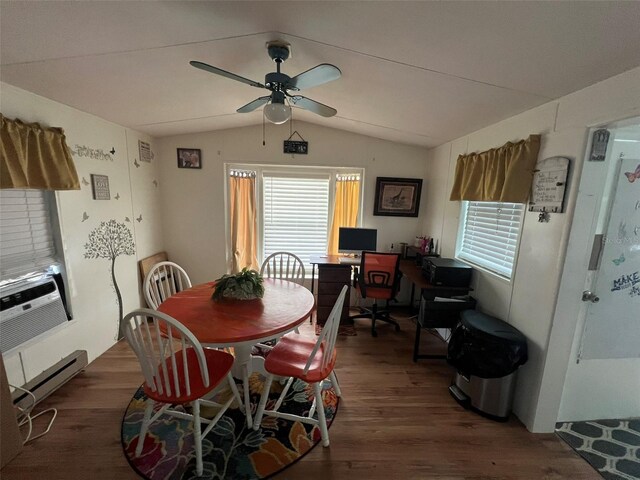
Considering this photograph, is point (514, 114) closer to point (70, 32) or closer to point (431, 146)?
point (431, 146)

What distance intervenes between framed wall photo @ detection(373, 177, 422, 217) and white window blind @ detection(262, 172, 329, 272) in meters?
0.73

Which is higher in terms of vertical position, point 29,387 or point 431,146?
point 431,146

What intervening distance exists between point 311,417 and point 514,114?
107 inches

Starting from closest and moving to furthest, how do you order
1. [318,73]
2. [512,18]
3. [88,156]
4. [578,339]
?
[512,18]
[318,73]
[578,339]
[88,156]

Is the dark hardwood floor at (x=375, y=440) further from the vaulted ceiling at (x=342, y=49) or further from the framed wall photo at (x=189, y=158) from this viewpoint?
the framed wall photo at (x=189, y=158)

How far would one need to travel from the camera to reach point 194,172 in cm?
346

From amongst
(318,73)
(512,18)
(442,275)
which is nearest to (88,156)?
(318,73)

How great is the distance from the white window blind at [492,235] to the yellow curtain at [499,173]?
18 centimetres

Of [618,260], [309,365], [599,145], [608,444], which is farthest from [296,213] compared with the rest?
[608,444]

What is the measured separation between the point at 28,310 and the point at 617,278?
13.3ft

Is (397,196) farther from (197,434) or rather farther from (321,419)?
(197,434)

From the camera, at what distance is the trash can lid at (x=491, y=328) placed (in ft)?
6.00

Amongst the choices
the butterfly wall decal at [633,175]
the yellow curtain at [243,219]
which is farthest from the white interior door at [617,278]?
the yellow curtain at [243,219]

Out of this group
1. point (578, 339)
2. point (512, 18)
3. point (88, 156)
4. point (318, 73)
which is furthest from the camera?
point (88, 156)
